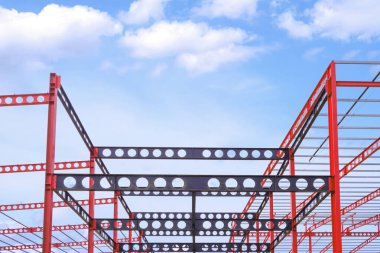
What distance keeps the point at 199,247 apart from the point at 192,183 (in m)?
18.6

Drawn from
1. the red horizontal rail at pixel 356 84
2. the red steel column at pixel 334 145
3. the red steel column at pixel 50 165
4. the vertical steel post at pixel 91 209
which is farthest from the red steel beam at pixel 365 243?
the red steel column at pixel 50 165

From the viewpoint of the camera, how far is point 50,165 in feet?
81.5

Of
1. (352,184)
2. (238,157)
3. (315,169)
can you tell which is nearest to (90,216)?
(238,157)

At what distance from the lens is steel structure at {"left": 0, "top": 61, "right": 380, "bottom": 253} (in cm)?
2514

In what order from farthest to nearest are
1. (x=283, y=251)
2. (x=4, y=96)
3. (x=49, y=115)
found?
(x=283, y=251)
(x=4, y=96)
(x=49, y=115)

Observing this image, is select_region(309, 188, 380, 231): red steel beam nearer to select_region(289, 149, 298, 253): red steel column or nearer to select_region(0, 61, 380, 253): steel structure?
select_region(0, 61, 380, 253): steel structure

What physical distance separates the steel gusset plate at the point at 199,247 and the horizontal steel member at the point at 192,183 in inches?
650

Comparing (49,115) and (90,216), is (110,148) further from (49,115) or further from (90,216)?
(49,115)

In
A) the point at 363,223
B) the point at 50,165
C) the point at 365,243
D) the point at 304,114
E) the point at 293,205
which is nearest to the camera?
the point at 50,165

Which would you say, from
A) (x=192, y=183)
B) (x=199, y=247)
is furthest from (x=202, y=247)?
(x=192, y=183)

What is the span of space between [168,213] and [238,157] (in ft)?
23.7

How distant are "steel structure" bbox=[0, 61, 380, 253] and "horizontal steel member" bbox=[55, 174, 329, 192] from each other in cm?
3

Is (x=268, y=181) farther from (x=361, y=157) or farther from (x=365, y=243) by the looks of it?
(x=365, y=243)

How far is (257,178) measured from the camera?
26.0 meters
